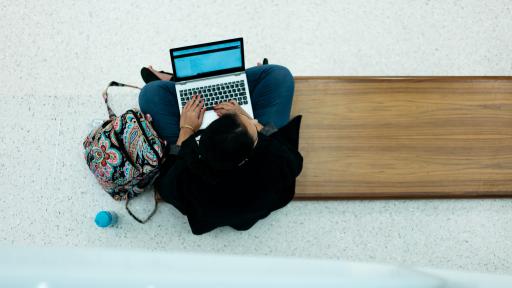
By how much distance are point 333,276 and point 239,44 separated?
0.89m

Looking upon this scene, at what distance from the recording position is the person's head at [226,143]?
890 mm

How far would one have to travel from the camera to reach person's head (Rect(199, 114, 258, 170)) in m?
0.89

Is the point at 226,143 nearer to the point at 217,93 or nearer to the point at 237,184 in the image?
the point at 237,184

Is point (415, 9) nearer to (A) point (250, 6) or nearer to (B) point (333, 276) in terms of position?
(A) point (250, 6)

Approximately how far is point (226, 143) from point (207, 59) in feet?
1.71

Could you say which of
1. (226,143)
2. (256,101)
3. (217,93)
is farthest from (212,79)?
(226,143)

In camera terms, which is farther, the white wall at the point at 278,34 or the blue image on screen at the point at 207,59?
the white wall at the point at 278,34

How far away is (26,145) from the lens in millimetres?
1591

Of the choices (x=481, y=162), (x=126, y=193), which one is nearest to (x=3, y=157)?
(x=126, y=193)

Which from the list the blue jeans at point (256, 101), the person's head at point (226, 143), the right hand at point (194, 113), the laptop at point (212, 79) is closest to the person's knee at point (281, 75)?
the blue jeans at point (256, 101)

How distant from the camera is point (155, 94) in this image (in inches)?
54.0

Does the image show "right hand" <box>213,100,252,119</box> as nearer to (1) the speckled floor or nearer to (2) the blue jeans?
(2) the blue jeans

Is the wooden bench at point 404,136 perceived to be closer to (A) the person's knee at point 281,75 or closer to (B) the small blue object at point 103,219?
(A) the person's knee at point 281,75

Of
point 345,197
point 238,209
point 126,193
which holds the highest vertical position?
point 238,209
